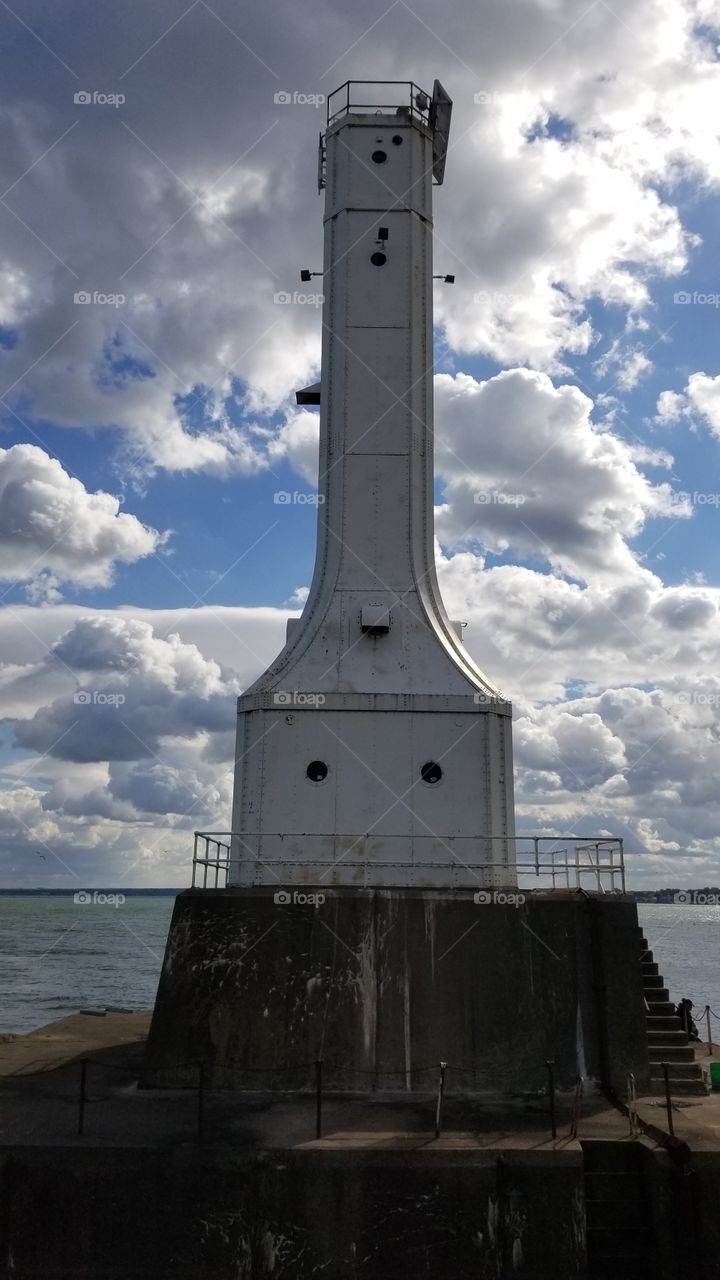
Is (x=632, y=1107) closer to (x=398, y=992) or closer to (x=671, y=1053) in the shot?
(x=671, y=1053)

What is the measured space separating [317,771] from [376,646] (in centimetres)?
240

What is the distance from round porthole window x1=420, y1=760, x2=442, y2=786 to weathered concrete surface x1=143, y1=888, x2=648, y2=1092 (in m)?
2.01

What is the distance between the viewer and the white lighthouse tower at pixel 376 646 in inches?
587

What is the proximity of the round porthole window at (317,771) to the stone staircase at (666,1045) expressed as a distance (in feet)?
17.5

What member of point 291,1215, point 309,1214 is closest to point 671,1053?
point 309,1214

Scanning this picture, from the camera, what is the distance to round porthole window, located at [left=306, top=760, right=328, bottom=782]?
49.8 feet

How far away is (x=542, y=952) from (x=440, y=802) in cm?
279

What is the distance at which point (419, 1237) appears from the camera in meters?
10.2

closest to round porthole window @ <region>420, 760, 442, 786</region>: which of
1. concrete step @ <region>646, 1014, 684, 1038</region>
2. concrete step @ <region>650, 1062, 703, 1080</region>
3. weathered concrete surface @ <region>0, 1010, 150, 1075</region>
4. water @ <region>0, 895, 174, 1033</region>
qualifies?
concrete step @ <region>646, 1014, 684, 1038</region>

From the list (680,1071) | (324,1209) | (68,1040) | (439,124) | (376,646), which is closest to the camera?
(324,1209)

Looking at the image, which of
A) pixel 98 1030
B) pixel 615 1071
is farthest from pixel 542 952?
pixel 98 1030

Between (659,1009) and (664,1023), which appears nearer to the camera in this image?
(664,1023)

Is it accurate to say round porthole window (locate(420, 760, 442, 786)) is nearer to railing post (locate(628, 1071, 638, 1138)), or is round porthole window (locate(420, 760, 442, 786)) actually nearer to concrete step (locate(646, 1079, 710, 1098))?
railing post (locate(628, 1071, 638, 1138))

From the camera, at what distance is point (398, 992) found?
1325 centimetres
